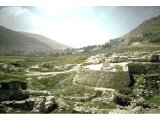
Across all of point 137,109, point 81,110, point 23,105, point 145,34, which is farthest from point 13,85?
point 145,34

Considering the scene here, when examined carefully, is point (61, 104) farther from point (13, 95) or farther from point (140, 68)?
point (140, 68)

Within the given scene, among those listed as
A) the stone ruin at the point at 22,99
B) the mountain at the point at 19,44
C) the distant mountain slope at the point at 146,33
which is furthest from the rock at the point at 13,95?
the distant mountain slope at the point at 146,33

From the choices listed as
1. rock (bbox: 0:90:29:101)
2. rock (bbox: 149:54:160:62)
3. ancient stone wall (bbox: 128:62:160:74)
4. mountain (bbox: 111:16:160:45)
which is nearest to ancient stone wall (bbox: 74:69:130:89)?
ancient stone wall (bbox: 128:62:160:74)

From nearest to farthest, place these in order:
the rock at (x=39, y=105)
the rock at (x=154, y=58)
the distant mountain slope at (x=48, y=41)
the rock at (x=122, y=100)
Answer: the rock at (x=39, y=105)
the rock at (x=122, y=100)
the rock at (x=154, y=58)
the distant mountain slope at (x=48, y=41)

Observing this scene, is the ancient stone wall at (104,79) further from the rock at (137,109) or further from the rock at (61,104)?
the rock at (61,104)

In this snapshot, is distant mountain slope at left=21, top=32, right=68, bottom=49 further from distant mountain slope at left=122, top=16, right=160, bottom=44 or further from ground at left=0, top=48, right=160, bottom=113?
distant mountain slope at left=122, top=16, right=160, bottom=44

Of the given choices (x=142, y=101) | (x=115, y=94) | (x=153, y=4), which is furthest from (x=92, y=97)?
(x=153, y=4)
